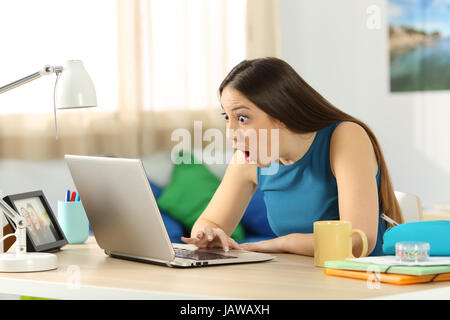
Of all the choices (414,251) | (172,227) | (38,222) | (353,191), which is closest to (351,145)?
(353,191)

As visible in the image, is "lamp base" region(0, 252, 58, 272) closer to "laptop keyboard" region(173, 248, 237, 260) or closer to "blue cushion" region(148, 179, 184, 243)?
"laptop keyboard" region(173, 248, 237, 260)

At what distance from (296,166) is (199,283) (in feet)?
2.37

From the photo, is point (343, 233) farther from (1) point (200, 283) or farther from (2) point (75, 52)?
(2) point (75, 52)

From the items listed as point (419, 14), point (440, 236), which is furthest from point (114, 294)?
point (419, 14)

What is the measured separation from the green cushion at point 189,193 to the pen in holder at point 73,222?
159cm

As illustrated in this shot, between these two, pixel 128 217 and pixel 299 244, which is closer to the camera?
pixel 128 217

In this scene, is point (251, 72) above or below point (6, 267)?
above

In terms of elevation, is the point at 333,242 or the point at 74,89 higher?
the point at 74,89

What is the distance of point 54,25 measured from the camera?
3314 mm

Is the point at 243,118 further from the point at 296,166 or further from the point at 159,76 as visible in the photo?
the point at 159,76

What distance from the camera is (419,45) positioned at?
402cm

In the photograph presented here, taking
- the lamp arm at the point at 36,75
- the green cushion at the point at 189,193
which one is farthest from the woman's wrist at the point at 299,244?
the green cushion at the point at 189,193
